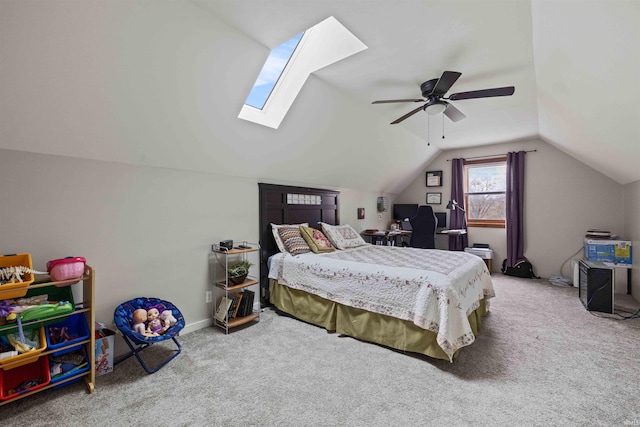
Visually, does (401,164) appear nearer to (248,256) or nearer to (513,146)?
(513,146)

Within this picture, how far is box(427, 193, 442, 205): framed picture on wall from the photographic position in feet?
20.2

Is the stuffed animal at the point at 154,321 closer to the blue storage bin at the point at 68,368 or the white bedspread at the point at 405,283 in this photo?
the blue storage bin at the point at 68,368

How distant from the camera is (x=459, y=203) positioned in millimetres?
5832

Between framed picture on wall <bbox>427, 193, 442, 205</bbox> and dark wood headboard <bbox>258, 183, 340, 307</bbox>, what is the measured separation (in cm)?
275

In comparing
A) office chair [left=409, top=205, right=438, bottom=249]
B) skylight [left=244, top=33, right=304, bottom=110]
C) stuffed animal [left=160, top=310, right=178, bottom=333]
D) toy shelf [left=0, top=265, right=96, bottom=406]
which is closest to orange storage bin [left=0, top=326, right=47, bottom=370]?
toy shelf [left=0, top=265, right=96, bottom=406]

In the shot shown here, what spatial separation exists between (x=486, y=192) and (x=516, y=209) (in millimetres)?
648

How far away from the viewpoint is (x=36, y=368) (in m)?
1.90

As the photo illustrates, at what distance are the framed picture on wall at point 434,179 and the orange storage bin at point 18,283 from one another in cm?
624

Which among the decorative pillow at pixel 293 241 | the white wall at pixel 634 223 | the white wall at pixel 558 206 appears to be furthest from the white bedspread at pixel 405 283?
the white wall at pixel 558 206

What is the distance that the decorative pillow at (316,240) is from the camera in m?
3.51

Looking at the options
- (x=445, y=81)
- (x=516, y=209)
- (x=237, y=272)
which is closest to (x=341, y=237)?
(x=237, y=272)

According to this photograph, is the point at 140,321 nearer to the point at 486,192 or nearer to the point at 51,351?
the point at 51,351

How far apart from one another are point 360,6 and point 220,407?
2755 mm

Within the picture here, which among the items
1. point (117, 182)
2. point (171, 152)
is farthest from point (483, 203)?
point (117, 182)
